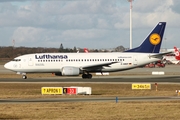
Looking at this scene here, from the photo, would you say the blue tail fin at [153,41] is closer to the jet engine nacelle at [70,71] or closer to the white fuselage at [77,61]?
the white fuselage at [77,61]

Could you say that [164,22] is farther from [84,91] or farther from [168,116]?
[168,116]

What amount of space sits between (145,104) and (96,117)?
7.52 meters

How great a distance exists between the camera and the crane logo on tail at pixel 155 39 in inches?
2936

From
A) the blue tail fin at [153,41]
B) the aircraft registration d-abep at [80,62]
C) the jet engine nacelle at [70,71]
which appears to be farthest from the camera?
the blue tail fin at [153,41]

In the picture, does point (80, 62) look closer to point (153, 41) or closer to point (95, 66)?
point (95, 66)

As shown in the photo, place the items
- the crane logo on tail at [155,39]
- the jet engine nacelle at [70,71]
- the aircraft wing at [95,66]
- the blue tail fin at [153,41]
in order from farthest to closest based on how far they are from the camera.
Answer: the crane logo on tail at [155,39]
the blue tail fin at [153,41]
the aircraft wing at [95,66]
the jet engine nacelle at [70,71]

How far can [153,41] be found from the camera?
74688mm

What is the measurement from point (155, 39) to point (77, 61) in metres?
13.3

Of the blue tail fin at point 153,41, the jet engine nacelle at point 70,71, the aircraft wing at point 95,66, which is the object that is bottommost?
the jet engine nacelle at point 70,71

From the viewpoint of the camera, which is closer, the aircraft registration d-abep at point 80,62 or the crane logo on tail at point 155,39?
the aircraft registration d-abep at point 80,62

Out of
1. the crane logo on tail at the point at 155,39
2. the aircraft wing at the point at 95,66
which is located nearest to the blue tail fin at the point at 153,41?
the crane logo on tail at the point at 155,39

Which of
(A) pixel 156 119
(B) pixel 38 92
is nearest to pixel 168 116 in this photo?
(A) pixel 156 119

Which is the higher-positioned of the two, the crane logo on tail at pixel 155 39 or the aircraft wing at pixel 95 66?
the crane logo on tail at pixel 155 39

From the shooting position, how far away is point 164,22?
75000 mm
